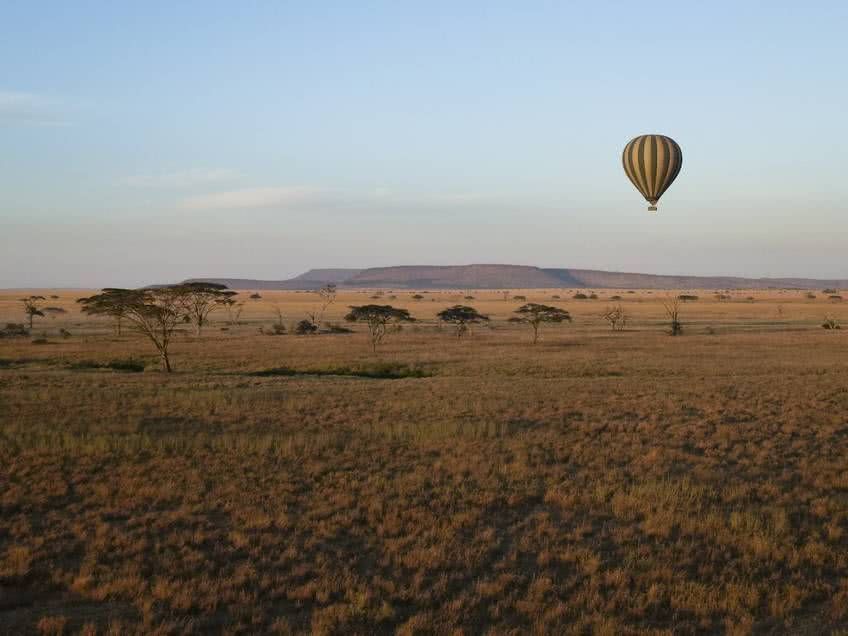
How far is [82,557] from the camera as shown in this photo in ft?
29.6

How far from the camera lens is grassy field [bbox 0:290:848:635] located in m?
7.64

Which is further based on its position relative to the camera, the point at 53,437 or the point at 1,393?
the point at 1,393

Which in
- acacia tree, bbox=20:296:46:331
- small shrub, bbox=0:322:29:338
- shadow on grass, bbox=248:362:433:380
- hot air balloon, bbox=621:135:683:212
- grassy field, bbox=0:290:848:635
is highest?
hot air balloon, bbox=621:135:683:212

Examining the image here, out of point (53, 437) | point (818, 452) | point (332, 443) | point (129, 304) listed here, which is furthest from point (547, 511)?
point (129, 304)

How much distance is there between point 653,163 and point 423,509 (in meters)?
32.5

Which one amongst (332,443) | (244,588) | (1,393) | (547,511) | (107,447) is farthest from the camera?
(1,393)

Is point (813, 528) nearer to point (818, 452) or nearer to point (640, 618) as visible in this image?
point (640, 618)

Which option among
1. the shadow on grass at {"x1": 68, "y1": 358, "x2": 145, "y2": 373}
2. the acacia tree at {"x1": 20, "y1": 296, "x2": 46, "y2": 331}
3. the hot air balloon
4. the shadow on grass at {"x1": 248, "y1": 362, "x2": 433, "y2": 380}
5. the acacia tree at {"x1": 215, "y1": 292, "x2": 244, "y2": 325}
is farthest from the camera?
the acacia tree at {"x1": 20, "y1": 296, "x2": 46, "y2": 331}

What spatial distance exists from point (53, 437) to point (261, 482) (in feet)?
19.0

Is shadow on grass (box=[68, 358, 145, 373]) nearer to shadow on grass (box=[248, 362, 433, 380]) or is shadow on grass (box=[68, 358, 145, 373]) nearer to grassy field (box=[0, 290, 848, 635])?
Result: shadow on grass (box=[248, 362, 433, 380])

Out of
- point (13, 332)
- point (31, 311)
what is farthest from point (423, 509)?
point (31, 311)

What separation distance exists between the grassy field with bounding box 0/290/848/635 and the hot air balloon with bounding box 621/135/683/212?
55.0 ft

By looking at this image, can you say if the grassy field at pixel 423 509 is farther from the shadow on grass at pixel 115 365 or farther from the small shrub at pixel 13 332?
the small shrub at pixel 13 332

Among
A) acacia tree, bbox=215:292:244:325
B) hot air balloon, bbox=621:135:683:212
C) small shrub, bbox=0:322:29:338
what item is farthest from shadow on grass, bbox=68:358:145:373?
hot air balloon, bbox=621:135:683:212
